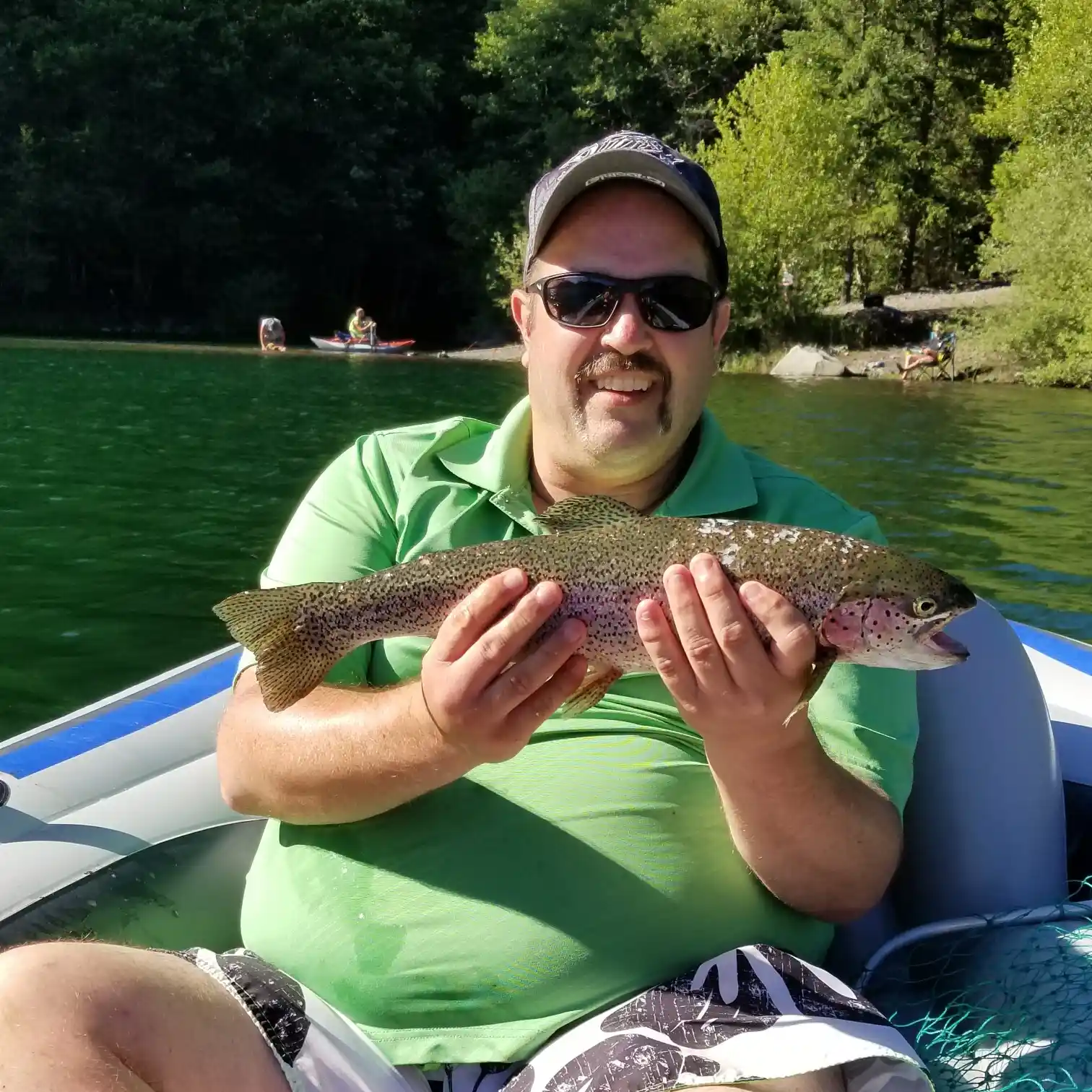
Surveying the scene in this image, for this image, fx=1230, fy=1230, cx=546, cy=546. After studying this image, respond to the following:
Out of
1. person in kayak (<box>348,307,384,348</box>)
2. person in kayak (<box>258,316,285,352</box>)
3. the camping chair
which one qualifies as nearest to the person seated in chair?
the camping chair

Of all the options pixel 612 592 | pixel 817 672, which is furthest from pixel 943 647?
pixel 612 592

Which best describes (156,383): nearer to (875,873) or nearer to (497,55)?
(875,873)

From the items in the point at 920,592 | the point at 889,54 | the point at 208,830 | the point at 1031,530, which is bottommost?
the point at 1031,530

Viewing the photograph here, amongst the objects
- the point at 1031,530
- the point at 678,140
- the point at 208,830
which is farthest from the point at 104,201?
the point at 208,830

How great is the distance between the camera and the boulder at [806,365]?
37.1 metres

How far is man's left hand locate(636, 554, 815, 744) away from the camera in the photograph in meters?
2.24

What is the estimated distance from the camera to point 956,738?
10.1 ft

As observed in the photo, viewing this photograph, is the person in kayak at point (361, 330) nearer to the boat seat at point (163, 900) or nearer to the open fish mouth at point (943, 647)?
the boat seat at point (163, 900)

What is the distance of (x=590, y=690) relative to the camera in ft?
8.16

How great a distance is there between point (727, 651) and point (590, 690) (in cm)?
36

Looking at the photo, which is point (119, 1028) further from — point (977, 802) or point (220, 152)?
point (220, 152)

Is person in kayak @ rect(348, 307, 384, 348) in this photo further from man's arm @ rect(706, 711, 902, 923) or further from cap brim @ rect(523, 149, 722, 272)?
man's arm @ rect(706, 711, 902, 923)

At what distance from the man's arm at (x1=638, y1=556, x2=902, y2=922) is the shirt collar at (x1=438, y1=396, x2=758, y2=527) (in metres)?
0.67

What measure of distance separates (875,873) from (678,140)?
5297cm
